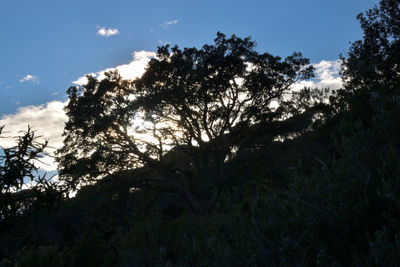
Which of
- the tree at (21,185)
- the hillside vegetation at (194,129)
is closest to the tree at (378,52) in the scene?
the hillside vegetation at (194,129)

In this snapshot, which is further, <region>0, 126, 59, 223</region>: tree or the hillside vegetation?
the hillside vegetation

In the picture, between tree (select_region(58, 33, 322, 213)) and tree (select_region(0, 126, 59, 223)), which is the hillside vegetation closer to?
tree (select_region(58, 33, 322, 213))

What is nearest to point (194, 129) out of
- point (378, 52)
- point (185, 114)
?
point (185, 114)

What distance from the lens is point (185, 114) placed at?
19.9 meters

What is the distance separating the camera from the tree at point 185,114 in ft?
58.6

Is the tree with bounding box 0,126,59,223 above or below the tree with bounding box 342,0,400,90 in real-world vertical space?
below

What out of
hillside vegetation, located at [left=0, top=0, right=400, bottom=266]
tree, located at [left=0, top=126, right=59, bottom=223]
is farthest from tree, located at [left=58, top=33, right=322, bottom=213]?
tree, located at [left=0, top=126, right=59, bottom=223]

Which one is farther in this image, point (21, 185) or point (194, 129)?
point (194, 129)

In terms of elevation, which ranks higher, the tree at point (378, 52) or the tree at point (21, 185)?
the tree at point (378, 52)

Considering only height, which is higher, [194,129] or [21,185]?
[194,129]

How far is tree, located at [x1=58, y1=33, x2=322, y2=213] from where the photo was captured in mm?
17859

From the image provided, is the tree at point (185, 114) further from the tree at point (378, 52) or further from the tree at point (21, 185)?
the tree at point (21, 185)

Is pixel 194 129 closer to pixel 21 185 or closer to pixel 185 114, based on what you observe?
pixel 185 114

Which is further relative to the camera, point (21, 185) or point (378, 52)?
point (378, 52)
